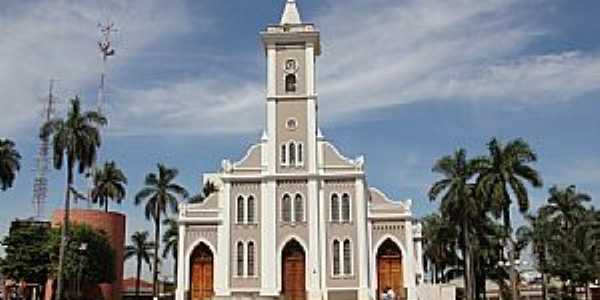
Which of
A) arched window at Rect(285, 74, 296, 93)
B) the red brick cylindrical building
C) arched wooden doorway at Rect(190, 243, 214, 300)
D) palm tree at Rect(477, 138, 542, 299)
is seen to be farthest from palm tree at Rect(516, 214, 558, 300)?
the red brick cylindrical building

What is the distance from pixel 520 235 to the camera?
7125 centimetres

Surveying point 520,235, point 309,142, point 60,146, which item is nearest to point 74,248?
point 60,146

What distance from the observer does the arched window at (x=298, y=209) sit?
51366mm

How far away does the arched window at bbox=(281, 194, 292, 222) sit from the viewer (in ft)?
169

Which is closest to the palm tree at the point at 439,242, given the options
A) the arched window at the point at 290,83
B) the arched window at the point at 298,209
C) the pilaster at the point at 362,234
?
the pilaster at the point at 362,234

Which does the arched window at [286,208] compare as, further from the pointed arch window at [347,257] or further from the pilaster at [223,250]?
the pointed arch window at [347,257]

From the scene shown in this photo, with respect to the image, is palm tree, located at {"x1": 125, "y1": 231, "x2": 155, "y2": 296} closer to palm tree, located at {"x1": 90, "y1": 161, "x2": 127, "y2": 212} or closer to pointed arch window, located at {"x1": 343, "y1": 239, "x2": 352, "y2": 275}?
palm tree, located at {"x1": 90, "y1": 161, "x2": 127, "y2": 212}

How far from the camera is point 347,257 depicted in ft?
166

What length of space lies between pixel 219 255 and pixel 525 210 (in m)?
21.4

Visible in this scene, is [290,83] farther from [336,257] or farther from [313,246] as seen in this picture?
[336,257]

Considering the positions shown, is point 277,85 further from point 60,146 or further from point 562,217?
point 562,217

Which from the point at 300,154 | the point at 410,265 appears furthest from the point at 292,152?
the point at 410,265

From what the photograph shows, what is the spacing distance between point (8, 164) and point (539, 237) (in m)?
47.6

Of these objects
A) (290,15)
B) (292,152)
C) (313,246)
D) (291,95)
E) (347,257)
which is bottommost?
(347,257)
